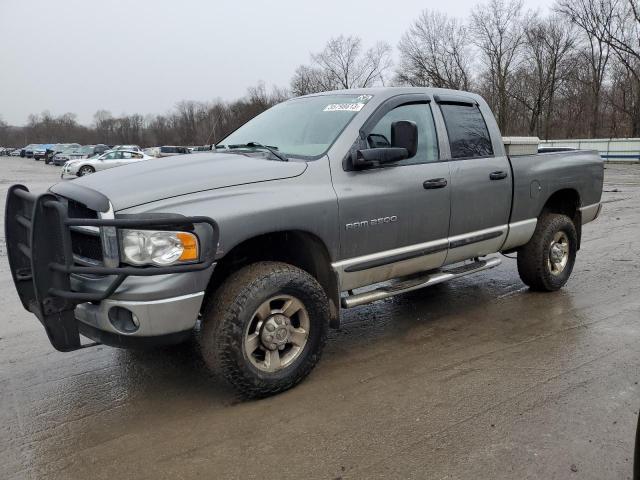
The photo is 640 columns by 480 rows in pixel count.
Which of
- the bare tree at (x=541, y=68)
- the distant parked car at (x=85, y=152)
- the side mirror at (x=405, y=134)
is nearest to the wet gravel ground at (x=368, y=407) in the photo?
the side mirror at (x=405, y=134)

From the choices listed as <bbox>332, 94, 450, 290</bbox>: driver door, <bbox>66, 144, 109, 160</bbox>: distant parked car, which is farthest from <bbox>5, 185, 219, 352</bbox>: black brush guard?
<bbox>66, 144, 109, 160</bbox>: distant parked car

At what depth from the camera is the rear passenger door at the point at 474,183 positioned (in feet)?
15.2

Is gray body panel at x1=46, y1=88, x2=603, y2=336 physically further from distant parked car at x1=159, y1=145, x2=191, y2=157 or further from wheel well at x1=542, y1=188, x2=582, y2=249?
distant parked car at x1=159, y1=145, x2=191, y2=157

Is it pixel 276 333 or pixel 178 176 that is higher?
pixel 178 176

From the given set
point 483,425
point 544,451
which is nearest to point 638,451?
point 544,451

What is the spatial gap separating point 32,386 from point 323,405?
6.64ft

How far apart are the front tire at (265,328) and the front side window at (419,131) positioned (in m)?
1.30

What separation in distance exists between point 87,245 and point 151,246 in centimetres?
54

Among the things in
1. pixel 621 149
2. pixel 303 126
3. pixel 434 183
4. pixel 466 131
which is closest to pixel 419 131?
pixel 434 183

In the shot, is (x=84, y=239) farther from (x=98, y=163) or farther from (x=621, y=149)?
(x=621, y=149)

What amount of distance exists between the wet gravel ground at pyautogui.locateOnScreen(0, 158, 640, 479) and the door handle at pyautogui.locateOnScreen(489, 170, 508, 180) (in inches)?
50.8

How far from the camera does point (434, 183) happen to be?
435cm

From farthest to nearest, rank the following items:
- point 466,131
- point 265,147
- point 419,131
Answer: point 466,131 → point 419,131 → point 265,147

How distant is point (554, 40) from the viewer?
54531 mm
